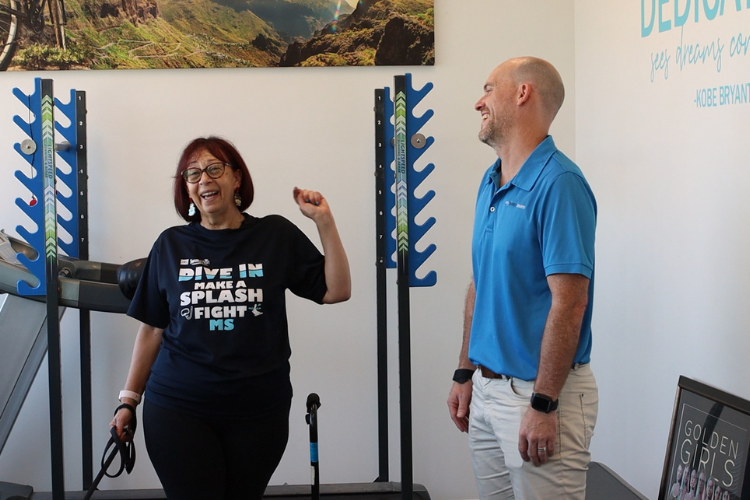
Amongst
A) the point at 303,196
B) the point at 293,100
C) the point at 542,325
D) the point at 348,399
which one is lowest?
the point at 348,399

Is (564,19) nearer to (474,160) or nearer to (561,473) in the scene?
(474,160)

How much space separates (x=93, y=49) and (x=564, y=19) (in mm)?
1991

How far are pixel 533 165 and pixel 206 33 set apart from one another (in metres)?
1.84

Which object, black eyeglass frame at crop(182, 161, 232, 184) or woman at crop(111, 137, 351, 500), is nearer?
woman at crop(111, 137, 351, 500)

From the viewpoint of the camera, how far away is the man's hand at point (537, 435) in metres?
1.49

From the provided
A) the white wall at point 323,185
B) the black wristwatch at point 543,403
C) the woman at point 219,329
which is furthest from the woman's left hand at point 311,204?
the white wall at point 323,185

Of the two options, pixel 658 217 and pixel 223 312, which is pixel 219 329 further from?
pixel 658 217

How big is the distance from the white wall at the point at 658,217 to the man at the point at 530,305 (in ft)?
1.94

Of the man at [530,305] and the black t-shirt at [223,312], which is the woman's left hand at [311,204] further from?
the man at [530,305]

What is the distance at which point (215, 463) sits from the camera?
169 centimetres

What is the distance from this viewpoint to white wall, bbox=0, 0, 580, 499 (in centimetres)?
297

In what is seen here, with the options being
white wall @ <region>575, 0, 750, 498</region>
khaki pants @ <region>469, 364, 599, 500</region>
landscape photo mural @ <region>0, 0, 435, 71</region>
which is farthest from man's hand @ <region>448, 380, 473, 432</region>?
landscape photo mural @ <region>0, 0, 435, 71</region>

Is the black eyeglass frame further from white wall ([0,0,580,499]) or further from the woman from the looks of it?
white wall ([0,0,580,499])

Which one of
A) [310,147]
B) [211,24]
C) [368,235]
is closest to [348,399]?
[368,235]
